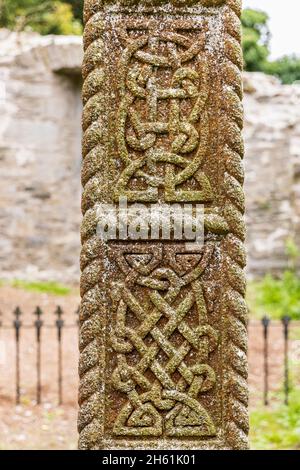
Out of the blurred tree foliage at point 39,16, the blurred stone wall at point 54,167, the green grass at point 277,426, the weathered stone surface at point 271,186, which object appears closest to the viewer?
the green grass at point 277,426

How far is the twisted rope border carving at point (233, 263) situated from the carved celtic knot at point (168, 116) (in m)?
0.09

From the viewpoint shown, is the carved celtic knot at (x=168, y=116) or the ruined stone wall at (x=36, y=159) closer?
the carved celtic knot at (x=168, y=116)

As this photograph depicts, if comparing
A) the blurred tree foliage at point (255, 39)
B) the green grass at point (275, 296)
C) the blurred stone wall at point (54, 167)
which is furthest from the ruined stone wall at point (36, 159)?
the blurred tree foliage at point (255, 39)

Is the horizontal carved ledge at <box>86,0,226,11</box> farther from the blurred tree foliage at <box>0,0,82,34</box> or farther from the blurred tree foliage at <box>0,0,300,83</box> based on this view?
the blurred tree foliage at <box>0,0,82,34</box>

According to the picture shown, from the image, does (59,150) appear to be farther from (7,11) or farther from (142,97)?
(142,97)

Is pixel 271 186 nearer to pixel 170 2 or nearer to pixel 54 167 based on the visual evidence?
pixel 54 167

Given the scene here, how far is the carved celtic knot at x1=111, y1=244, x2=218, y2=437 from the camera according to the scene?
2.61m

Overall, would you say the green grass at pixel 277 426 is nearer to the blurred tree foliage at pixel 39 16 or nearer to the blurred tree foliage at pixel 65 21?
the blurred tree foliage at pixel 65 21

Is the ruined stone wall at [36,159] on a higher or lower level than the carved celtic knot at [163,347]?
higher

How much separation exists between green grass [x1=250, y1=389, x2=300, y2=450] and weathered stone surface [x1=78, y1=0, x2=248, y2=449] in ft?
6.83

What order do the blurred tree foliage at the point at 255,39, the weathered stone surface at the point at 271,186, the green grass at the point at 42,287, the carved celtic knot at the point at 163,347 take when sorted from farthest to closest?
1. the blurred tree foliage at the point at 255,39
2. the weathered stone surface at the point at 271,186
3. the green grass at the point at 42,287
4. the carved celtic knot at the point at 163,347

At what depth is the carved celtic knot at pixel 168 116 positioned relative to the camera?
2631 mm

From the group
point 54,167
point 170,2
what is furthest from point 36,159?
point 170,2

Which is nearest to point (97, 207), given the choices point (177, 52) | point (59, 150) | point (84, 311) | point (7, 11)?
point (84, 311)
